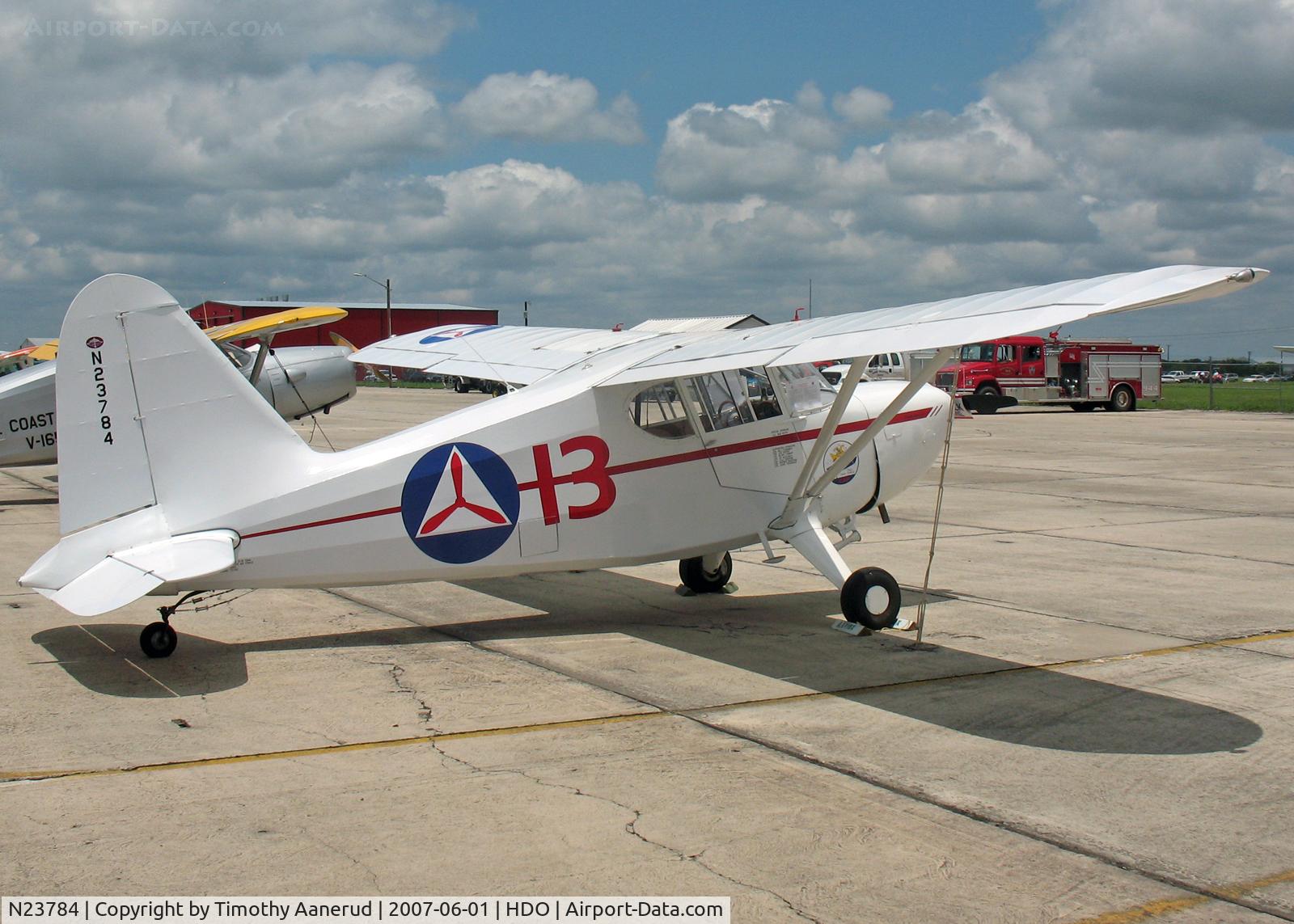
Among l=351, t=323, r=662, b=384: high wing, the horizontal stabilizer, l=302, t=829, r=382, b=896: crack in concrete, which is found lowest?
l=302, t=829, r=382, b=896: crack in concrete

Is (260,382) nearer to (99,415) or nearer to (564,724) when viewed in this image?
(99,415)

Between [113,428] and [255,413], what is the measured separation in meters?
0.85

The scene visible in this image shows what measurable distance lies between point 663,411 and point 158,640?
3829mm

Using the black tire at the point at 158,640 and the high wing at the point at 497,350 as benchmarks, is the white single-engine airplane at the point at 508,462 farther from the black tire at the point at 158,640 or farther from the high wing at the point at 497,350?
the high wing at the point at 497,350

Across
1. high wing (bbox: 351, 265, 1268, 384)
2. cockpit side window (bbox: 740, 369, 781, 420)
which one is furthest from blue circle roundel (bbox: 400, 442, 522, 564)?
cockpit side window (bbox: 740, 369, 781, 420)

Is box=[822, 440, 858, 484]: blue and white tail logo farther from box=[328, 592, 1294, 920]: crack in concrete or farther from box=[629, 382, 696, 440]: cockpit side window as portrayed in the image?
box=[328, 592, 1294, 920]: crack in concrete

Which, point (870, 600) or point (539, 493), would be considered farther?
point (870, 600)

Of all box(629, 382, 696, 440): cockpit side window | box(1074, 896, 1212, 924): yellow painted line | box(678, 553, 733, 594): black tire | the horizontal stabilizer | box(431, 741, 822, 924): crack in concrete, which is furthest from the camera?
box(678, 553, 733, 594): black tire

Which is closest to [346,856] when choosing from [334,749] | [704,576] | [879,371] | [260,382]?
[334,749]

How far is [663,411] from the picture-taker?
8742 mm

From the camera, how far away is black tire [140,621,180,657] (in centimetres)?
759

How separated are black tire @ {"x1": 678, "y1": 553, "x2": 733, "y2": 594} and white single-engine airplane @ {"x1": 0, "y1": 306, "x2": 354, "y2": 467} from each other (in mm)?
8633

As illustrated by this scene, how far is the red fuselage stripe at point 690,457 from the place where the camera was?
7.51 m

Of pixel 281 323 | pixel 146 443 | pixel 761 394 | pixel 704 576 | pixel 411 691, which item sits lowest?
pixel 411 691
